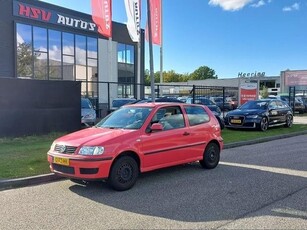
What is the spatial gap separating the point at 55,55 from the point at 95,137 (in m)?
20.4

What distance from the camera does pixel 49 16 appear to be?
2470 centimetres

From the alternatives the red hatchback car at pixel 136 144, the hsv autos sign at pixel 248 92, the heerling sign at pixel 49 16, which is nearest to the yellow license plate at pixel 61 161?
the red hatchback car at pixel 136 144

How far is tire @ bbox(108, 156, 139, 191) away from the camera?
6142 mm

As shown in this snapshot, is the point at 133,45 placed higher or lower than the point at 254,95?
higher

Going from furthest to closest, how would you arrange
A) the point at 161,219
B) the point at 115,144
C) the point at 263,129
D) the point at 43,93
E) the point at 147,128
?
the point at 263,129 < the point at 43,93 < the point at 147,128 < the point at 115,144 < the point at 161,219

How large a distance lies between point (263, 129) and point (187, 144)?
9.89 m

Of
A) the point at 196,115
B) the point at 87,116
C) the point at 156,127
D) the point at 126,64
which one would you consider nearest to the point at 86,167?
the point at 156,127

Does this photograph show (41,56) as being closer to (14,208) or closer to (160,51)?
(160,51)

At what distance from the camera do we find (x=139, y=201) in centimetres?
566

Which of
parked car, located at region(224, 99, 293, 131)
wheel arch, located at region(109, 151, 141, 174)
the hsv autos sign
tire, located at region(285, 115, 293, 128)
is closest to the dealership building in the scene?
parked car, located at region(224, 99, 293, 131)

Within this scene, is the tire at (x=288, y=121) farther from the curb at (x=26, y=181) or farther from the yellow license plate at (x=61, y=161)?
the yellow license plate at (x=61, y=161)

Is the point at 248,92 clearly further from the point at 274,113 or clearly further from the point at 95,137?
the point at 95,137

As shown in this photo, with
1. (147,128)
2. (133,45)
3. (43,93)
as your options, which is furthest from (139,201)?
(133,45)

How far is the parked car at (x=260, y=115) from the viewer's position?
16.3 m
